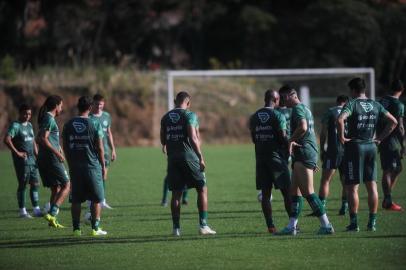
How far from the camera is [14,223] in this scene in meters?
14.0

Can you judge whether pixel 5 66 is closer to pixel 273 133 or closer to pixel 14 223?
pixel 14 223

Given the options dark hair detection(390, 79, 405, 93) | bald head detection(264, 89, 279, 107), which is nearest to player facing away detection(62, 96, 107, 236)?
bald head detection(264, 89, 279, 107)

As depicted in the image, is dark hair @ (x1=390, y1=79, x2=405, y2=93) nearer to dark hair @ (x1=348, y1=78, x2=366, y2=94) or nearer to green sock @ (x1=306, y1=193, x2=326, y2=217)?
dark hair @ (x1=348, y1=78, x2=366, y2=94)

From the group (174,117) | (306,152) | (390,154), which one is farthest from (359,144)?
(390,154)

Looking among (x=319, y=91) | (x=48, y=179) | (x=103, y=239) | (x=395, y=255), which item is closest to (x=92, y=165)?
(x=103, y=239)

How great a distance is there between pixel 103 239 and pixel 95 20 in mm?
38419

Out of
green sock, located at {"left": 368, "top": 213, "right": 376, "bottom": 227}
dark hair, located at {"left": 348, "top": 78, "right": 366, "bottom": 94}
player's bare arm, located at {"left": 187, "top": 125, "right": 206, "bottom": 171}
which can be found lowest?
green sock, located at {"left": 368, "top": 213, "right": 376, "bottom": 227}

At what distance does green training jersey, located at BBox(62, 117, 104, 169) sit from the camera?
11750mm

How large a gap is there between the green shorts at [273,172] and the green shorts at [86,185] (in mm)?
2242

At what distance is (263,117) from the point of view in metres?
11.8

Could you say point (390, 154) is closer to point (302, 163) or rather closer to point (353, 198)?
point (353, 198)

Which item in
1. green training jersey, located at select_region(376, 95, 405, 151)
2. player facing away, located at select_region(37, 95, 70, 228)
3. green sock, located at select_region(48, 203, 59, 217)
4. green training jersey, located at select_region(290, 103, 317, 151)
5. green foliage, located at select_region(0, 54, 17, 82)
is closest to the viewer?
green training jersey, located at select_region(290, 103, 317, 151)

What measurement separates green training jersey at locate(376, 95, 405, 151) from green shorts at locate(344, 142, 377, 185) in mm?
2566

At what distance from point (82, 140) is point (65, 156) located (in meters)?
0.50
